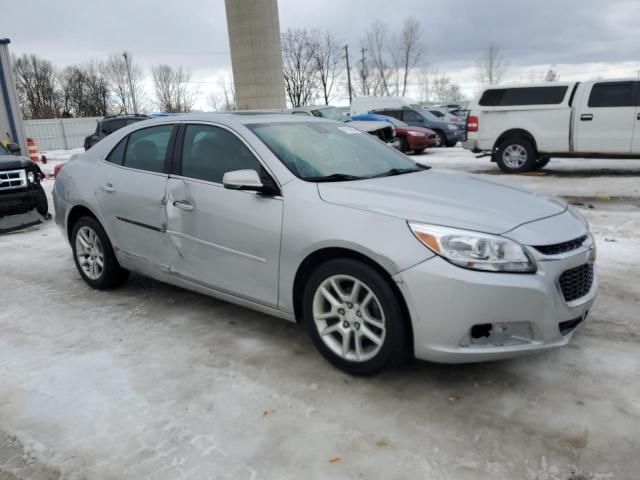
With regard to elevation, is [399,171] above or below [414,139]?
above

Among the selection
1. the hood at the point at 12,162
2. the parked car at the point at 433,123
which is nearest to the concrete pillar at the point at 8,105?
the hood at the point at 12,162

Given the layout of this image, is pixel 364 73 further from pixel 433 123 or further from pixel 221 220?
pixel 221 220

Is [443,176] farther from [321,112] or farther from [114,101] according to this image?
[114,101]

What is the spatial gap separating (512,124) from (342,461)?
1078 centimetres

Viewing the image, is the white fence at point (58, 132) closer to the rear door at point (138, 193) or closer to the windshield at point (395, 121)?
the windshield at point (395, 121)

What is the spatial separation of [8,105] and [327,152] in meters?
12.6

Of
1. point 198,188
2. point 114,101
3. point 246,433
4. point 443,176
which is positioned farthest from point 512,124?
point 114,101

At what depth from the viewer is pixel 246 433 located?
2.76 meters

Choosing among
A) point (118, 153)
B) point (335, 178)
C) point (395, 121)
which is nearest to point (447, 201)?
point (335, 178)

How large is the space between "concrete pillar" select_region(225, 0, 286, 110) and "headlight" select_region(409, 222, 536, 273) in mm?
35978

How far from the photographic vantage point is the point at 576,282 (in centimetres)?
305

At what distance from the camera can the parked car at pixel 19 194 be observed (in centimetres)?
760

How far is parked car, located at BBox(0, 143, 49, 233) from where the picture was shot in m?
7.60

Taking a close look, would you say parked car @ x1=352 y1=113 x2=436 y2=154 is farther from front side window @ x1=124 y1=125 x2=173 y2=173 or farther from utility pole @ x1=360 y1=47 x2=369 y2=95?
utility pole @ x1=360 y1=47 x2=369 y2=95
